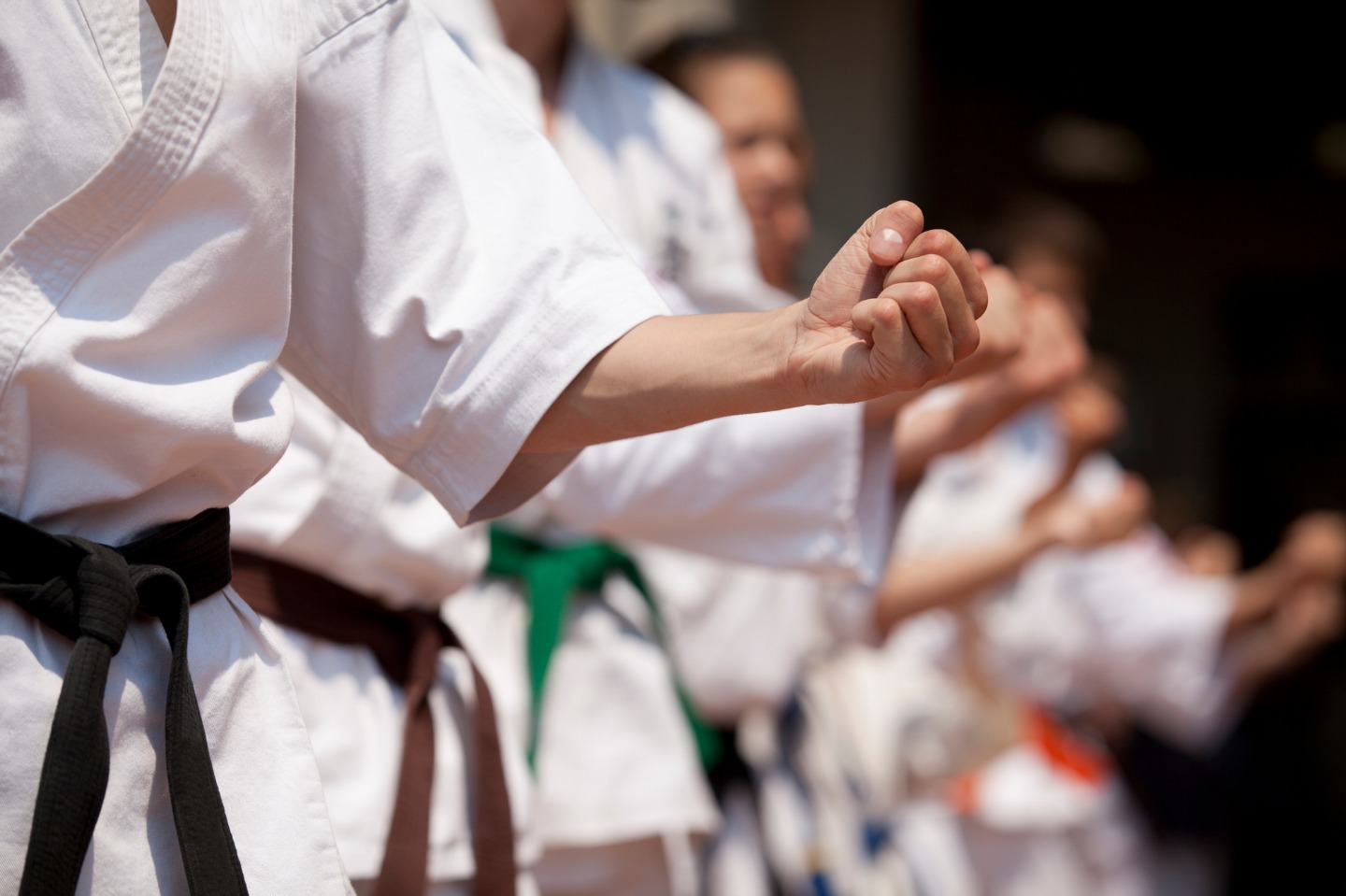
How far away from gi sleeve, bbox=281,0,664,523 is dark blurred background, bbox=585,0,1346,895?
2426 millimetres

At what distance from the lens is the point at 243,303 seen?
0.87 m

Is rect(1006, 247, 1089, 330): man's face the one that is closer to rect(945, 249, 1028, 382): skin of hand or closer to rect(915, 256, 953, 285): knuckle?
rect(945, 249, 1028, 382): skin of hand

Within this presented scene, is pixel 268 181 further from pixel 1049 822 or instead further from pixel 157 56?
pixel 1049 822

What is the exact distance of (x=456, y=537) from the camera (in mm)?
1290

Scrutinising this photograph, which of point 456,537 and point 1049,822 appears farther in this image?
point 1049,822

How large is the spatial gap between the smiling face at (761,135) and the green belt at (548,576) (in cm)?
83

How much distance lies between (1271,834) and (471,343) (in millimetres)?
4895

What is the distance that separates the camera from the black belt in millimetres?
732

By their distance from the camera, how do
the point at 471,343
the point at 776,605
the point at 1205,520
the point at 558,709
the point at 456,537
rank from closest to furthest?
the point at 471,343 → the point at 456,537 → the point at 558,709 → the point at 776,605 → the point at 1205,520

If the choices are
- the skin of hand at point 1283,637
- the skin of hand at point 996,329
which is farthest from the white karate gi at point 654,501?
the skin of hand at point 1283,637

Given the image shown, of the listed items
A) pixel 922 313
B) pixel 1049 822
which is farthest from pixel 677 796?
pixel 1049 822

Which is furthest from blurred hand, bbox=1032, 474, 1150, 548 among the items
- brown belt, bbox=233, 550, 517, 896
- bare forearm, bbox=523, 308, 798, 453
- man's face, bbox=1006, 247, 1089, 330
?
bare forearm, bbox=523, 308, 798, 453

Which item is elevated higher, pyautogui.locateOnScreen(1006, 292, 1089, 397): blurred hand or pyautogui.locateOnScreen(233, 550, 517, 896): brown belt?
pyautogui.locateOnScreen(1006, 292, 1089, 397): blurred hand

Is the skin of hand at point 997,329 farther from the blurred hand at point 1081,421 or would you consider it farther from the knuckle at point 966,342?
the blurred hand at point 1081,421
